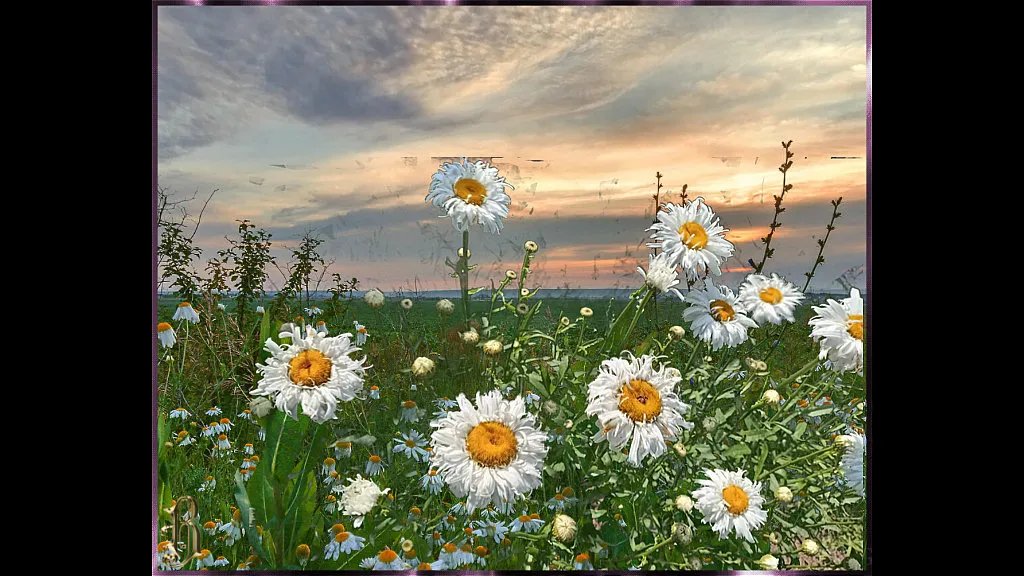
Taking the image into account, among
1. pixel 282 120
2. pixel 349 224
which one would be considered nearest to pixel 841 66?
pixel 349 224

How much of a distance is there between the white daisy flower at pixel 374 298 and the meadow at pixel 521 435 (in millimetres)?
24

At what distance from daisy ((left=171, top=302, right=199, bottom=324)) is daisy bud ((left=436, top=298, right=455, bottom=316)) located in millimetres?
877

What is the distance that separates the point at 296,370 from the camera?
5.63ft

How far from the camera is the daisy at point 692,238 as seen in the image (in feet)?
6.32

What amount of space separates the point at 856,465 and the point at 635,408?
2.72 ft

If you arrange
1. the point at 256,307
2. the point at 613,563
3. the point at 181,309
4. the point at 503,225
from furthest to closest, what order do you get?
1. the point at 256,307
2. the point at 181,309
3. the point at 503,225
4. the point at 613,563

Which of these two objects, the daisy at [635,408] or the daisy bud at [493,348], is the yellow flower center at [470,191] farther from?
the daisy at [635,408]

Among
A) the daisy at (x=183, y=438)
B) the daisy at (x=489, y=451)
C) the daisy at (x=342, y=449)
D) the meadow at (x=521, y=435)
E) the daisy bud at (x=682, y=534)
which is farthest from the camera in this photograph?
the daisy at (x=183, y=438)

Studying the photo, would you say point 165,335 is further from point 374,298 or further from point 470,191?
point 470,191

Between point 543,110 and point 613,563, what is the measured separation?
140 centimetres

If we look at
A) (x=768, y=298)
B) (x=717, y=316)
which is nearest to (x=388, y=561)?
(x=717, y=316)

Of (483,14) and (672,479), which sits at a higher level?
(483,14)

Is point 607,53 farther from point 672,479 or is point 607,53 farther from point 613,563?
point 613,563

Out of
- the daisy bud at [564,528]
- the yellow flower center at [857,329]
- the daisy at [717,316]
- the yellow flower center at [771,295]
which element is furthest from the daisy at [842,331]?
the daisy bud at [564,528]
